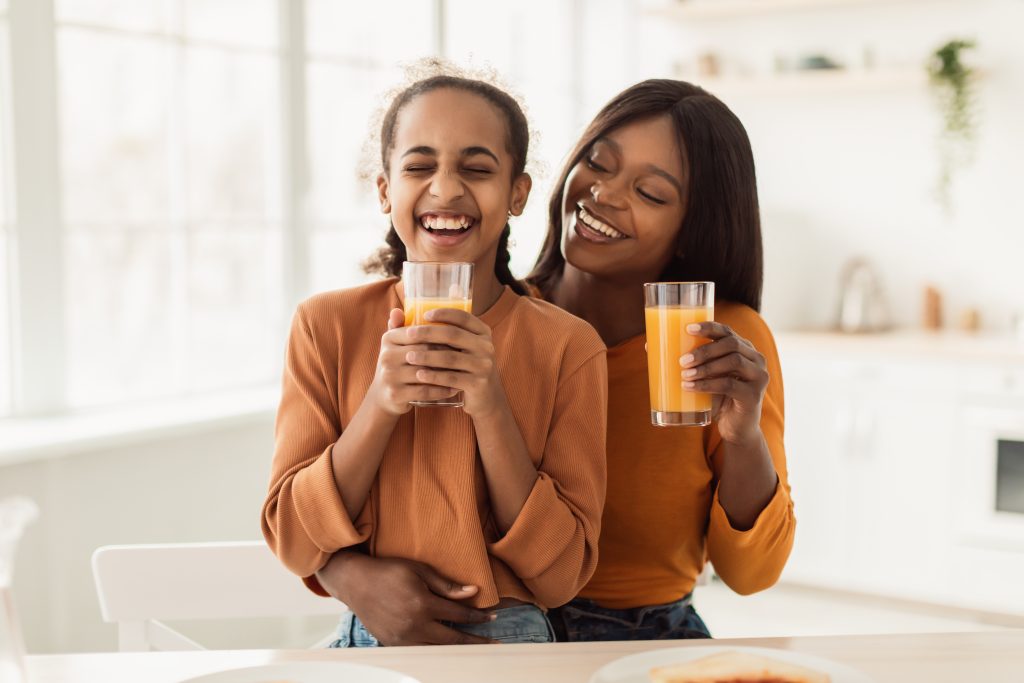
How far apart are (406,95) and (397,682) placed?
83 centimetres

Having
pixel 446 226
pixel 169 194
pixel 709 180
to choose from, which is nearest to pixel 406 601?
pixel 446 226

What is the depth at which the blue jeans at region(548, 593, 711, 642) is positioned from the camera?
1.71 m

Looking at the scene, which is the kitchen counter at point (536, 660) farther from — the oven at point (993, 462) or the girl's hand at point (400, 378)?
the oven at point (993, 462)

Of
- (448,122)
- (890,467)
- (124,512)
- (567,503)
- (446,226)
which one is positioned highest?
(448,122)

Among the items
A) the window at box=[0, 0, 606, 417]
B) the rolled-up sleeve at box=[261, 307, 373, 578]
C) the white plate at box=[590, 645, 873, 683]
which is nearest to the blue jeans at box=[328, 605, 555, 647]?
the rolled-up sleeve at box=[261, 307, 373, 578]

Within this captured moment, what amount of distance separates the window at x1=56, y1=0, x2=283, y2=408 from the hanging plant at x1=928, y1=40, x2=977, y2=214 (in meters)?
2.68

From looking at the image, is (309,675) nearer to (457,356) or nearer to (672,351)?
(457,356)

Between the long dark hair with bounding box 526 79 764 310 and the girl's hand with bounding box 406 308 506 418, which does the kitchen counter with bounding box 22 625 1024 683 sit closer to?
the girl's hand with bounding box 406 308 506 418

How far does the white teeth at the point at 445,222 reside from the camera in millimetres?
1486

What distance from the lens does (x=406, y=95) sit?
157 centimetres

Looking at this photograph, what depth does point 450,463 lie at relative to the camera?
4.71 feet

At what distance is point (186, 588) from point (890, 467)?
319 centimetres

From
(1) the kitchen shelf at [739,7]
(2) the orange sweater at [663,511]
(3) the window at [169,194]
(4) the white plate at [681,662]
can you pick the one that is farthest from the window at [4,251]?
(1) the kitchen shelf at [739,7]

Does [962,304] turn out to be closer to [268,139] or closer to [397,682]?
[268,139]
